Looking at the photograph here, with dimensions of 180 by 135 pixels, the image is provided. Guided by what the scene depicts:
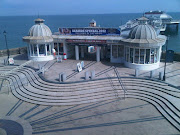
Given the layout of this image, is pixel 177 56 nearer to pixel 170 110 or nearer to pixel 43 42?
pixel 170 110

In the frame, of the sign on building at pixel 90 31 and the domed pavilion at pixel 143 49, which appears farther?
the sign on building at pixel 90 31

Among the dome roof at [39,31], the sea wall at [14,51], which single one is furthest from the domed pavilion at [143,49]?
the sea wall at [14,51]

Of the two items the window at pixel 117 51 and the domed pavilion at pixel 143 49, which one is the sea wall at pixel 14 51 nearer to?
the window at pixel 117 51

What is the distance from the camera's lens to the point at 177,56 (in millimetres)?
27531

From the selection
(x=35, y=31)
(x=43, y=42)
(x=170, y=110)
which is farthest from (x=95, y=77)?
(x=35, y=31)

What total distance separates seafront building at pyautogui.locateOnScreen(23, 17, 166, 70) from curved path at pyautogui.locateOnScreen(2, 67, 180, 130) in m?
4.31

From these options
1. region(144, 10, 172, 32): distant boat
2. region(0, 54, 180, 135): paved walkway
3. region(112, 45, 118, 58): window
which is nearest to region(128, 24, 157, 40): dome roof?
region(112, 45, 118, 58): window

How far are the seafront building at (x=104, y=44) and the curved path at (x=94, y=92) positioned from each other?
170 inches

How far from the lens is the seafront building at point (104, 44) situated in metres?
23.9

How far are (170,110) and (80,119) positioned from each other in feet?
24.8

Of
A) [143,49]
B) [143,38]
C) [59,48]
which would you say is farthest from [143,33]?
[59,48]

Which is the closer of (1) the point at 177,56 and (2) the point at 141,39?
(2) the point at 141,39

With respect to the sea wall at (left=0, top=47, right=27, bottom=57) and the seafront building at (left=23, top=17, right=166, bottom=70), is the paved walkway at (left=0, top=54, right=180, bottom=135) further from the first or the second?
the sea wall at (left=0, top=47, right=27, bottom=57)

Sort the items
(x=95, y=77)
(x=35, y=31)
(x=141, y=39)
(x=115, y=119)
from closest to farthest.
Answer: (x=115, y=119) < (x=95, y=77) < (x=141, y=39) < (x=35, y=31)
